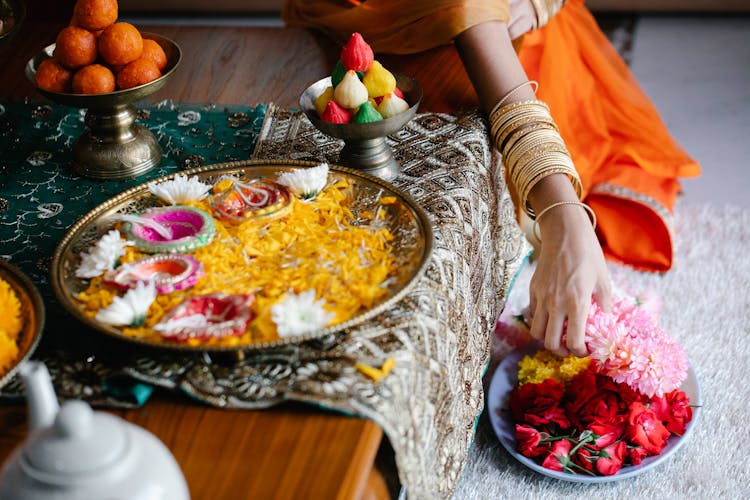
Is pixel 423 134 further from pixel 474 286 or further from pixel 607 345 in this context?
pixel 607 345

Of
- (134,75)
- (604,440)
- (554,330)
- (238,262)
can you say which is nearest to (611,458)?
(604,440)

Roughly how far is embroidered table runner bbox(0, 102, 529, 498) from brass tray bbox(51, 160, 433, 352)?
0.04m

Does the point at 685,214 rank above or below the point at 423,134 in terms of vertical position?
below

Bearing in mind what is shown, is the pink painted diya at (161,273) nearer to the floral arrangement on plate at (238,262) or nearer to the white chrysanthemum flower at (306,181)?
the floral arrangement on plate at (238,262)

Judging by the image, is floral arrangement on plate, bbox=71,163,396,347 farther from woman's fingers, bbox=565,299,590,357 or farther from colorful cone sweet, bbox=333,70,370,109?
woman's fingers, bbox=565,299,590,357

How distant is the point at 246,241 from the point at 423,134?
448 millimetres

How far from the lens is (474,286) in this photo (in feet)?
3.86

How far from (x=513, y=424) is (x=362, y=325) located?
0.65 m

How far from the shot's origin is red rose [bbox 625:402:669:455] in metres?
1.29

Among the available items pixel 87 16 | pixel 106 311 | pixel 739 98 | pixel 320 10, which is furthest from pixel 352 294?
pixel 739 98

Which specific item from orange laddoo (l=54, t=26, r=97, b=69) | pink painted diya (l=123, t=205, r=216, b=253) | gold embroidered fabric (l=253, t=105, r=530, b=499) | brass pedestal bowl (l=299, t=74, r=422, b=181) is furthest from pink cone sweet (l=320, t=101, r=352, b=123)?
orange laddoo (l=54, t=26, r=97, b=69)

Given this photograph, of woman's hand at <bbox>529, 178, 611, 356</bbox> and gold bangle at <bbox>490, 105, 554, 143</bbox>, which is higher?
gold bangle at <bbox>490, 105, 554, 143</bbox>

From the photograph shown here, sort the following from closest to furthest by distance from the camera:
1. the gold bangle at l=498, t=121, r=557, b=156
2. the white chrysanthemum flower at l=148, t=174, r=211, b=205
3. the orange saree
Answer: the white chrysanthemum flower at l=148, t=174, r=211, b=205 < the gold bangle at l=498, t=121, r=557, b=156 < the orange saree

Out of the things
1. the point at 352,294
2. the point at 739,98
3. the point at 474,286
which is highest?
the point at 352,294
